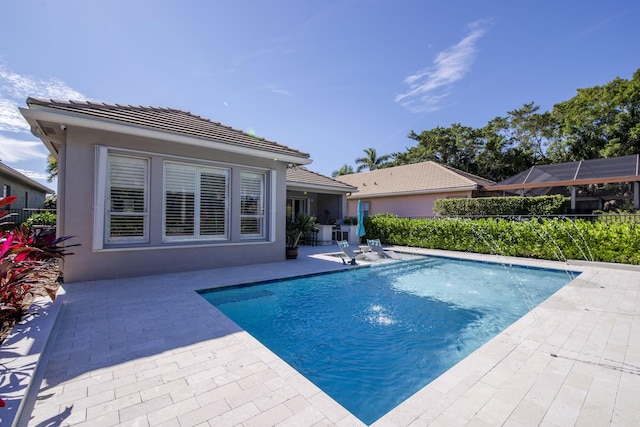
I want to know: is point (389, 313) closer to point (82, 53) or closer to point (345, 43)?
point (345, 43)

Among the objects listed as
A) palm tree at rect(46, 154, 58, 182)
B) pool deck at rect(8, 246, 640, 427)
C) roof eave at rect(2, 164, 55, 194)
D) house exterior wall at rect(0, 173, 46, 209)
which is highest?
palm tree at rect(46, 154, 58, 182)

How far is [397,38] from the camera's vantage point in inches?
534

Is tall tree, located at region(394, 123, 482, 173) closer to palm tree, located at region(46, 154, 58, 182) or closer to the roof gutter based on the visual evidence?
the roof gutter

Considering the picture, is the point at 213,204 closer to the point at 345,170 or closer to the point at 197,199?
the point at 197,199

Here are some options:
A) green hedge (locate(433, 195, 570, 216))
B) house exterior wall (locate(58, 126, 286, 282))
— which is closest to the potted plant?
house exterior wall (locate(58, 126, 286, 282))

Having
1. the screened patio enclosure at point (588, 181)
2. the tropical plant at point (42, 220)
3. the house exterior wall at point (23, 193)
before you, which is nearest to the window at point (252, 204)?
the tropical plant at point (42, 220)

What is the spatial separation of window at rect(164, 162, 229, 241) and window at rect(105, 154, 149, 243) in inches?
23.8

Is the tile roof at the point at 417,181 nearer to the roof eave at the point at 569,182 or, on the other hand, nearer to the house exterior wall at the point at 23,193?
the roof eave at the point at 569,182

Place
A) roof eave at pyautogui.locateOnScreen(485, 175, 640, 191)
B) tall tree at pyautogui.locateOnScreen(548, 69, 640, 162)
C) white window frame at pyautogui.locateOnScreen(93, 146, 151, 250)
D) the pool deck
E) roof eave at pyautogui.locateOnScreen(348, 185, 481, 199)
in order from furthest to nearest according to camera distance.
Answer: tall tree at pyautogui.locateOnScreen(548, 69, 640, 162) → roof eave at pyautogui.locateOnScreen(348, 185, 481, 199) → roof eave at pyautogui.locateOnScreen(485, 175, 640, 191) → white window frame at pyautogui.locateOnScreen(93, 146, 151, 250) → the pool deck

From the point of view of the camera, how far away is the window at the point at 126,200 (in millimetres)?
7922

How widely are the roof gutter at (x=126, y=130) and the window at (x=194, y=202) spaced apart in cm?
94

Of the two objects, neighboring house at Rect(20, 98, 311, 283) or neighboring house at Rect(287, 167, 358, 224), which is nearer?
neighboring house at Rect(20, 98, 311, 283)

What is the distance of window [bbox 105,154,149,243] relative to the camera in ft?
26.0

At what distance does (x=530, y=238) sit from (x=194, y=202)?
45.6ft
